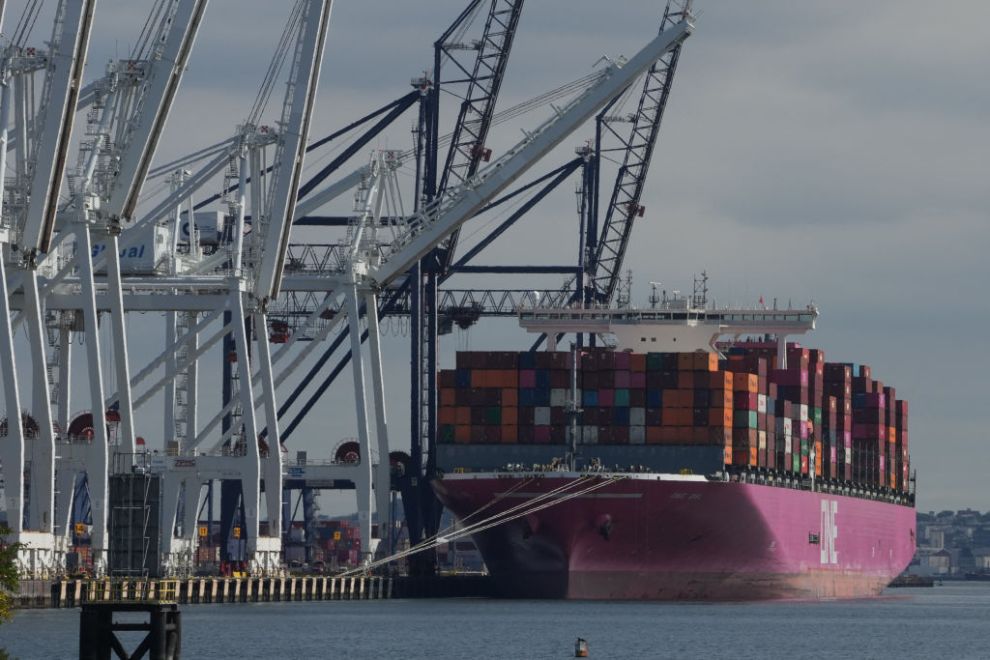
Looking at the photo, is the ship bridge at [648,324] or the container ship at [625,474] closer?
the container ship at [625,474]

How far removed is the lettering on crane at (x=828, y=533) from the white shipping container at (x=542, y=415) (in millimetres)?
15888

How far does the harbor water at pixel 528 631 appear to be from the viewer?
55062 millimetres

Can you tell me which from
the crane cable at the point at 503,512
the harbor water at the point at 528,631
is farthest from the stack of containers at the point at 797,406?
the crane cable at the point at 503,512

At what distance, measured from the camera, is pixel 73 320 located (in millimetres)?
78125

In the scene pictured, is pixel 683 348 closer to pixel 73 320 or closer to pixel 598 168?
pixel 598 168

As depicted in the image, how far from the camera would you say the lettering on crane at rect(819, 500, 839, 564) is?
8962cm

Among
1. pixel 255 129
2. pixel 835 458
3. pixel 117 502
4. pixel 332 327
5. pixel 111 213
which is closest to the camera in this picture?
pixel 117 502

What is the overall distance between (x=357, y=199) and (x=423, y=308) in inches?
272

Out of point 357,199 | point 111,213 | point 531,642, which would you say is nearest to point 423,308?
point 357,199

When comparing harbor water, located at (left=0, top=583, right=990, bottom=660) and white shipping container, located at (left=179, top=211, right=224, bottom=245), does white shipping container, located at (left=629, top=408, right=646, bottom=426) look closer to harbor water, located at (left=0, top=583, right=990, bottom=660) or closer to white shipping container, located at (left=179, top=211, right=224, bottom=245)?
harbor water, located at (left=0, top=583, right=990, bottom=660)

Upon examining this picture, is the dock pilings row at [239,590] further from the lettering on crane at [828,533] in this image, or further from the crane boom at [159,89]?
the lettering on crane at [828,533]

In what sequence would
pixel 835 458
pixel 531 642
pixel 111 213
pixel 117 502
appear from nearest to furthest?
pixel 117 502 → pixel 531 642 → pixel 111 213 → pixel 835 458

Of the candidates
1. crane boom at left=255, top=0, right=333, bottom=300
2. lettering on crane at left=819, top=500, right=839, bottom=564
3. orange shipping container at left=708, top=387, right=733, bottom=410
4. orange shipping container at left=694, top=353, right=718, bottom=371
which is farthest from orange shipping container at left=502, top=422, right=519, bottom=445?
lettering on crane at left=819, top=500, right=839, bottom=564

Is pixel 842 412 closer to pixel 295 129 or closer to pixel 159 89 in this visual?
pixel 295 129
